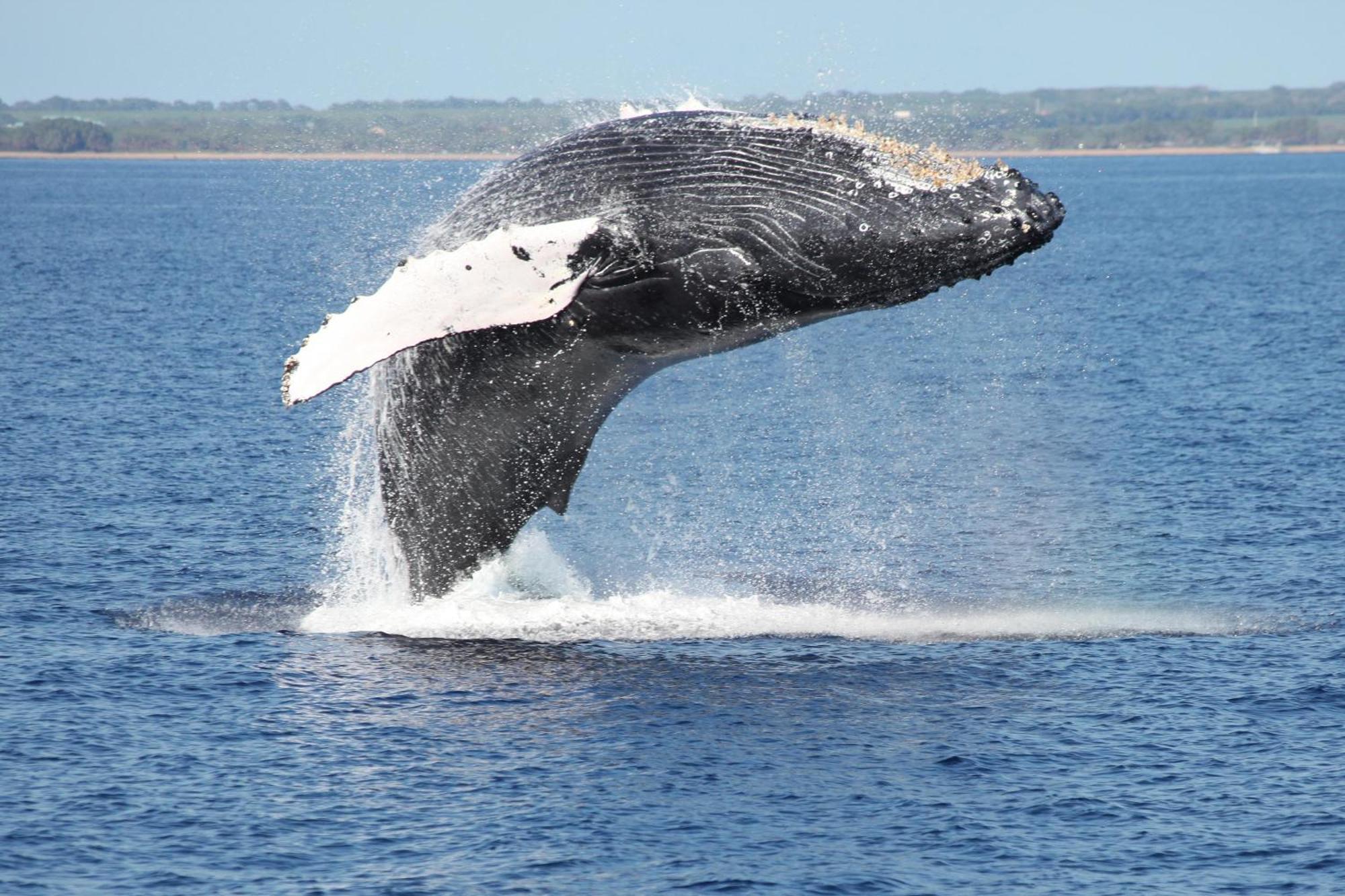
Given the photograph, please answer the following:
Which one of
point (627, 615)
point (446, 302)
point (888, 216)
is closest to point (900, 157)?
point (888, 216)

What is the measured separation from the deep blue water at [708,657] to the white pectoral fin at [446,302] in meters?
2.98

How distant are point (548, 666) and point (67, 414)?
17002 mm

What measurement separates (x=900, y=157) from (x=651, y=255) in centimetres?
190

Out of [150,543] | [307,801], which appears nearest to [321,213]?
[150,543]

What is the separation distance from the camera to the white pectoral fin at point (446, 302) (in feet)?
39.4

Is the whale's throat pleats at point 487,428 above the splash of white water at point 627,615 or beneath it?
above

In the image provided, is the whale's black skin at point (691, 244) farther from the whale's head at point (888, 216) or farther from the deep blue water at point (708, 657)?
the deep blue water at point (708, 657)

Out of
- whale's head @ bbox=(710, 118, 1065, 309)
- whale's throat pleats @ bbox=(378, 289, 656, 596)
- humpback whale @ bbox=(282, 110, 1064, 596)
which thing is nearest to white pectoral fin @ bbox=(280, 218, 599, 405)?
humpback whale @ bbox=(282, 110, 1064, 596)

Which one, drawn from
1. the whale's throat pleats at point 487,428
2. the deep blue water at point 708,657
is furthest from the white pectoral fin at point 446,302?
the deep blue water at point 708,657

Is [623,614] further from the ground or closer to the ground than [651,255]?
closer to the ground

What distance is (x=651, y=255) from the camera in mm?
12680

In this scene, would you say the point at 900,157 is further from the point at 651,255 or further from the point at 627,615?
the point at 627,615

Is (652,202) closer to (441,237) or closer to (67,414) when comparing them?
(441,237)

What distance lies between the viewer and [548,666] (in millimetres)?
14758
